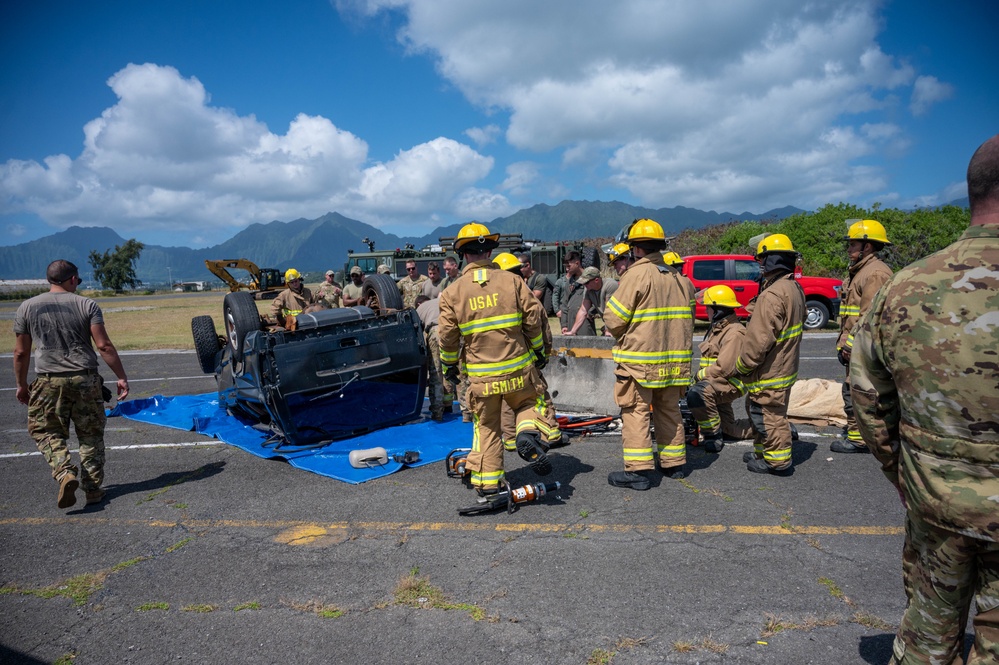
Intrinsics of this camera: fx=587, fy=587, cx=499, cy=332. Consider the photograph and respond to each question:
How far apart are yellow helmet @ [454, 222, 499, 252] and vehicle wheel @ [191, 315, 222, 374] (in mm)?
4474

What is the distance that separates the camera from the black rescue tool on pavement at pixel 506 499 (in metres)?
4.09

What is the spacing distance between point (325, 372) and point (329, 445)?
2.50 feet

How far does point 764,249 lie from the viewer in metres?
4.77

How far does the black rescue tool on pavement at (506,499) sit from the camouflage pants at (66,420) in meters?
2.98

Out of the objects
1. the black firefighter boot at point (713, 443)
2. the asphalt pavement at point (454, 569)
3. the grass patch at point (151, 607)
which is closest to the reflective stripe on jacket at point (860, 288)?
the asphalt pavement at point (454, 569)

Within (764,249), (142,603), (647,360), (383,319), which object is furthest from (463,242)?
(142,603)

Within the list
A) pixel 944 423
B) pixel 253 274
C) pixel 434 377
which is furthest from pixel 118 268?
pixel 944 423

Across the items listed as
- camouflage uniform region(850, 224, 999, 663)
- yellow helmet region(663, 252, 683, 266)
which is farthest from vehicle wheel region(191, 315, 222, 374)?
camouflage uniform region(850, 224, 999, 663)

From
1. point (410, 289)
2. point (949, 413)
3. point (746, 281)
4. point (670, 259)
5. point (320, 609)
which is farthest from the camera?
point (746, 281)

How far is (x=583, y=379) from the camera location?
6.75 metres

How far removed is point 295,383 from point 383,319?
42.9 inches

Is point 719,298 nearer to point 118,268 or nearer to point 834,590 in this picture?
point 834,590

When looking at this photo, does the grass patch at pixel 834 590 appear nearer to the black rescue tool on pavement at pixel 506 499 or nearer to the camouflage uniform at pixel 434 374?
the black rescue tool on pavement at pixel 506 499

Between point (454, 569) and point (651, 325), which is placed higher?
point (651, 325)
